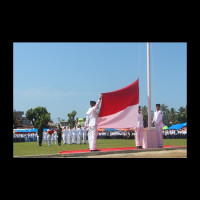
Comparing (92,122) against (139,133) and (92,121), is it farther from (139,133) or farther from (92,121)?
(139,133)

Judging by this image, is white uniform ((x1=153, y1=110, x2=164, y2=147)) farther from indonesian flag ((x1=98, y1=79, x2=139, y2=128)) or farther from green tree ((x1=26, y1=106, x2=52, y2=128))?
green tree ((x1=26, y1=106, x2=52, y2=128))

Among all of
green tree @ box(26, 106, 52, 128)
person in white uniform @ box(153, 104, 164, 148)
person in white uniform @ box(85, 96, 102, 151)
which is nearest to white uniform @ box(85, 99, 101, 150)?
person in white uniform @ box(85, 96, 102, 151)

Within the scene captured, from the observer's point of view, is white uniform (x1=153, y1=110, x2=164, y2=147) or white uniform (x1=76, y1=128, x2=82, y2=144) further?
white uniform (x1=76, y1=128, x2=82, y2=144)

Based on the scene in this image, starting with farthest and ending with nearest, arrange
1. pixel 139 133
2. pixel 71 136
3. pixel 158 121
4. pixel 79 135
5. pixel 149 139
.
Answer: pixel 71 136
pixel 79 135
pixel 158 121
pixel 149 139
pixel 139 133

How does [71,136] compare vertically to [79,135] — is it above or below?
below

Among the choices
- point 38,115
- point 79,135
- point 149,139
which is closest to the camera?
point 149,139

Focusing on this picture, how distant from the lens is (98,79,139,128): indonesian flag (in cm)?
1340

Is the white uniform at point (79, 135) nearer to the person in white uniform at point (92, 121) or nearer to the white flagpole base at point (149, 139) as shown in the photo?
the white flagpole base at point (149, 139)

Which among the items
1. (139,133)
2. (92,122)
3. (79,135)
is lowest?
(79,135)

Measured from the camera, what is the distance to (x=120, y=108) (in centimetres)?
1380

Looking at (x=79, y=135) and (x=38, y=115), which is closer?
(x=79, y=135)

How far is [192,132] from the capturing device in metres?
7.64

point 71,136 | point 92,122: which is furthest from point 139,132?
point 71,136
